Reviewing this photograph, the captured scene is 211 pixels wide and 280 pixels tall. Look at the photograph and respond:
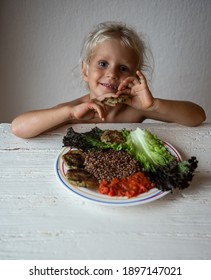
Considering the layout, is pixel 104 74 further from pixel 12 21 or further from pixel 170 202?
pixel 12 21

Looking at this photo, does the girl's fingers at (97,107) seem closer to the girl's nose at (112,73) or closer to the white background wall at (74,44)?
the girl's nose at (112,73)

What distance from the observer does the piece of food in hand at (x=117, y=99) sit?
1083 millimetres

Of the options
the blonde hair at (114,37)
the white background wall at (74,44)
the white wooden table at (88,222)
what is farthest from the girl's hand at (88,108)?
the white background wall at (74,44)

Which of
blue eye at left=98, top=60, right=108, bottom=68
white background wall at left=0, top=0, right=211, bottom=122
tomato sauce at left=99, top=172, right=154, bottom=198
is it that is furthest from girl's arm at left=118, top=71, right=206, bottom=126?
white background wall at left=0, top=0, right=211, bottom=122

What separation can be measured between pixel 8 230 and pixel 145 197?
307mm

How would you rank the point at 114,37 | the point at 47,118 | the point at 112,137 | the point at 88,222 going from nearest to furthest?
the point at 88,222 < the point at 112,137 < the point at 47,118 < the point at 114,37

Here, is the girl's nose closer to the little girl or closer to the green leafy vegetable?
the little girl

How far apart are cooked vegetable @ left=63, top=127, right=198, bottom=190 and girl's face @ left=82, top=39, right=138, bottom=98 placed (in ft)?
1.02

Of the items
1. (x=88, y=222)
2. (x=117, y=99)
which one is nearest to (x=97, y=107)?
(x=117, y=99)

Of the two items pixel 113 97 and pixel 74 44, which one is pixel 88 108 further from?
pixel 74 44

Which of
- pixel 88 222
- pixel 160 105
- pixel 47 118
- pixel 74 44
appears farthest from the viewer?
pixel 74 44

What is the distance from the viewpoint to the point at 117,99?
110cm

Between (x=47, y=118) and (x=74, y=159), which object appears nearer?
(x=74, y=159)

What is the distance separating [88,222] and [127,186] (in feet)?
0.43
